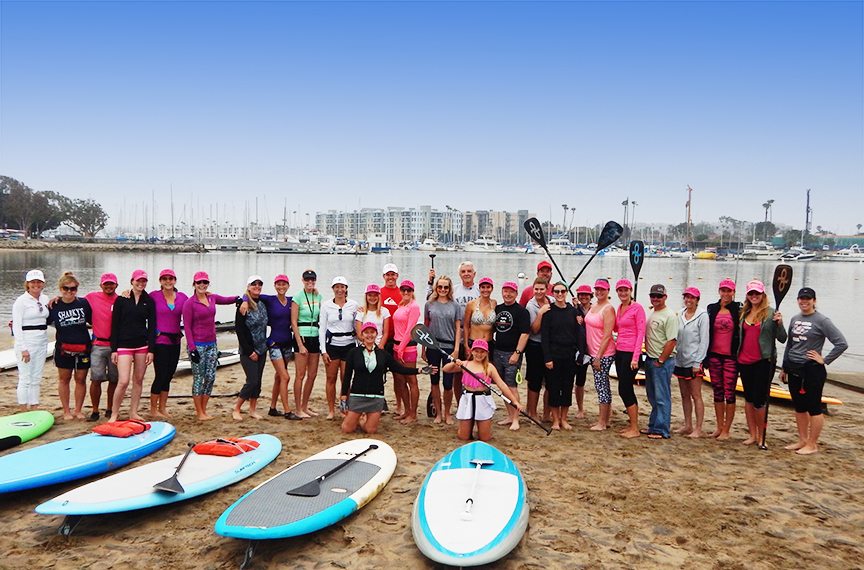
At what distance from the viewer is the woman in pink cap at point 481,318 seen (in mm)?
6449

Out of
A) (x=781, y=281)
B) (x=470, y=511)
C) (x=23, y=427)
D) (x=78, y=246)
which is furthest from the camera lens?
(x=78, y=246)

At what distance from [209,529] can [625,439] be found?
4.52 meters

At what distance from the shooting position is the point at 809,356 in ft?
18.5

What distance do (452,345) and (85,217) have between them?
11443 centimetres

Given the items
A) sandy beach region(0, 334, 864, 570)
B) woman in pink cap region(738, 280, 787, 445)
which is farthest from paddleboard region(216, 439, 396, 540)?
woman in pink cap region(738, 280, 787, 445)

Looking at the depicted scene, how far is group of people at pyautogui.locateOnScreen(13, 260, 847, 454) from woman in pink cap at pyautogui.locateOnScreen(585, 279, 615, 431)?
0.01 meters

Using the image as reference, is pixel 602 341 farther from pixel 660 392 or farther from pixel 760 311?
pixel 760 311

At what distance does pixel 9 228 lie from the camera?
96125 millimetres

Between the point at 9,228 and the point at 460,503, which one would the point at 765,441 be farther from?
the point at 9,228

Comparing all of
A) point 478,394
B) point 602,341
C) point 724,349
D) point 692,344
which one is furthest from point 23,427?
point 724,349

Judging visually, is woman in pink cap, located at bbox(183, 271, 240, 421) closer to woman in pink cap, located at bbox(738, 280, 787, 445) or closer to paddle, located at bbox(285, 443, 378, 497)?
paddle, located at bbox(285, 443, 378, 497)

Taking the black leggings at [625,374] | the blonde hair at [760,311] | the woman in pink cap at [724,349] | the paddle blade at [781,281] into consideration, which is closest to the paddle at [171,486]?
the black leggings at [625,374]

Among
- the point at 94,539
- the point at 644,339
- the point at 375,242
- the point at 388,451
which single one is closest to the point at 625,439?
the point at 644,339

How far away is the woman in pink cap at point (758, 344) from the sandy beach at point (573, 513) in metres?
0.64
